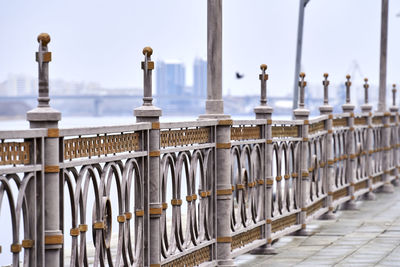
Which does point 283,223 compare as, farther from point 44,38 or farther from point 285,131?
point 44,38

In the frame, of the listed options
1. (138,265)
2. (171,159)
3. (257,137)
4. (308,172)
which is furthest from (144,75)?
(308,172)

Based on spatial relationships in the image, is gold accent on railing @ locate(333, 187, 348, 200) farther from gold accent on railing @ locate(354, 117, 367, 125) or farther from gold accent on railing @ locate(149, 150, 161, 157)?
gold accent on railing @ locate(149, 150, 161, 157)

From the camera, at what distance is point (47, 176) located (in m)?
5.97

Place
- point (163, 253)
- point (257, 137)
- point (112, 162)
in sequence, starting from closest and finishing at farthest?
1. point (112, 162)
2. point (163, 253)
3. point (257, 137)

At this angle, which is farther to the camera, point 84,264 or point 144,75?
point 144,75

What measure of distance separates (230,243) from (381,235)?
379 centimetres

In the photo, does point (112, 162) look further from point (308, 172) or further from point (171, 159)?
point (308, 172)

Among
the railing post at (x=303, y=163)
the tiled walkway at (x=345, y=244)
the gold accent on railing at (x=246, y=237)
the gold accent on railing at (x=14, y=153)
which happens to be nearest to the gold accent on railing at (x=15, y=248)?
the gold accent on railing at (x=14, y=153)

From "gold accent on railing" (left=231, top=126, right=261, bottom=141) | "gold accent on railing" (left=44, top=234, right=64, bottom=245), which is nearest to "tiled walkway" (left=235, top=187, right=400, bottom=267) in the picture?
"gold accent on railing" (left=231, top=126, right=261, bottom=141)

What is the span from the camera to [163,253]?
821 cm

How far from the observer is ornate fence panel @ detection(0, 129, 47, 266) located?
551 cm

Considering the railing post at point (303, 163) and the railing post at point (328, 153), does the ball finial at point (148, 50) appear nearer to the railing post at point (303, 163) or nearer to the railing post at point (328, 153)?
the railing post at point (303, 163)

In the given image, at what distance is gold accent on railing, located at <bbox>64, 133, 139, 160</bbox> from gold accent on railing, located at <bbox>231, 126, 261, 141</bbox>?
2.58 meters

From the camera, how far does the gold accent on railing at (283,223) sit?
11852 mm
